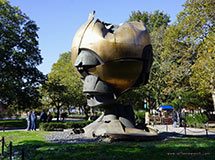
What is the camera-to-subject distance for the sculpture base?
712 inches

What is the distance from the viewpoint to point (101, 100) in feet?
62.9

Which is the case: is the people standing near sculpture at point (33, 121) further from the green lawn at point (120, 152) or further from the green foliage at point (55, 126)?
the green lawn at point (120, 152)

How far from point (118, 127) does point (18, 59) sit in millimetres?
26645

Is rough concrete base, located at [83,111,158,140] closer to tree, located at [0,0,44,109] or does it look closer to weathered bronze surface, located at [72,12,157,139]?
weathered bronze surface, located at [72,12,157,139]

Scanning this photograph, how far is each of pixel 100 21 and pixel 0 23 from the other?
23797 mm

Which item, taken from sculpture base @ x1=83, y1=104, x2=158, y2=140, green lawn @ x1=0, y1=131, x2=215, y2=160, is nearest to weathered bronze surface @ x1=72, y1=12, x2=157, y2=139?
sculpture base @ x1=83, y1=104, x2=158, y2=140

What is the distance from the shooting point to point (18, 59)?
42.3 meters

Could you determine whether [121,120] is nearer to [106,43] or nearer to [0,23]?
[106,43]

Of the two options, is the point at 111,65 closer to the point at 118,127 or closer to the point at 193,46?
the point at 118,127

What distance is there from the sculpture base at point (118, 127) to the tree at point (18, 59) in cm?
2144

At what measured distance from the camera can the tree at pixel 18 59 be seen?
40062 millimetres

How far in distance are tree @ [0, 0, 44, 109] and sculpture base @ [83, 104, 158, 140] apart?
21438mm

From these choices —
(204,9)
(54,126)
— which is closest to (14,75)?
(54,126)

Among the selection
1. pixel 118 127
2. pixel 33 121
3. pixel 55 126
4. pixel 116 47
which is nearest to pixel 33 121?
pixel 33 121
